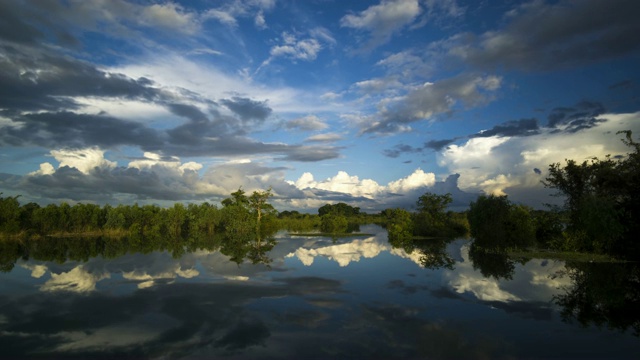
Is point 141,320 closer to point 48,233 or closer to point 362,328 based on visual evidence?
point 362,328

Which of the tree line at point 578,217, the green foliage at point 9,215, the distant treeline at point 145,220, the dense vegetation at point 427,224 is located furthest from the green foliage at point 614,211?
the green foliage at point 9,215

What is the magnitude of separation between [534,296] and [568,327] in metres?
5.05

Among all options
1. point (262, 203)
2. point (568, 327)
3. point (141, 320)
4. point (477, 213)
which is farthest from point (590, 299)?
point (262, 203)

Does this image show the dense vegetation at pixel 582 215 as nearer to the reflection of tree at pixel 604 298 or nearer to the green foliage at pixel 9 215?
the reflection of tree at pixel 604 298

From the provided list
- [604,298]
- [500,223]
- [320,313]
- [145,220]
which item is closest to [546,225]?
[500,223]

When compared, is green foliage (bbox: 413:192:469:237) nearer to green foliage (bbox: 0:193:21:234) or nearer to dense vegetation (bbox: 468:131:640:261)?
dense vegetation (bbox: 468:131:640:261)

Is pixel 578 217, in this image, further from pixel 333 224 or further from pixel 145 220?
pixel 145 220

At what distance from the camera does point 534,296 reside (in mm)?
16656

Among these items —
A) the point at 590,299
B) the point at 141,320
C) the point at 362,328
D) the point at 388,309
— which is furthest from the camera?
the point at 590,299

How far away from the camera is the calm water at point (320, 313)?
395 inches

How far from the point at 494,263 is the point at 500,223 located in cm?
1565

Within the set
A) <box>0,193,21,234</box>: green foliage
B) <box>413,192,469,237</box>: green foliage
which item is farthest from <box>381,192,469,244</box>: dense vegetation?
<box>0,193,21,234</box>: green foliage

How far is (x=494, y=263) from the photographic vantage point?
90.4 feet

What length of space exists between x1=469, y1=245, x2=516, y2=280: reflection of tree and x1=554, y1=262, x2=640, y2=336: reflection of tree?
3542 millimetres
